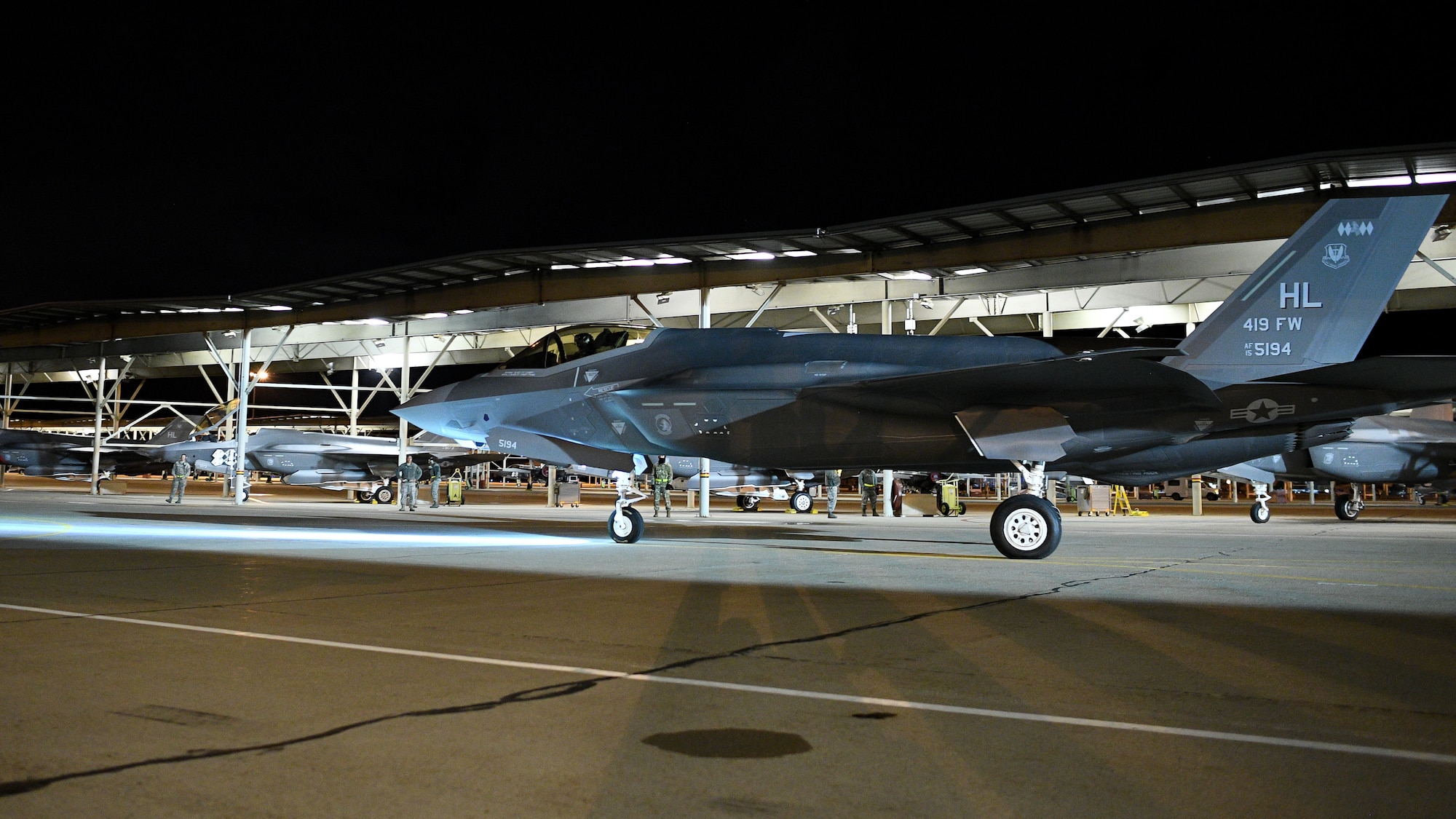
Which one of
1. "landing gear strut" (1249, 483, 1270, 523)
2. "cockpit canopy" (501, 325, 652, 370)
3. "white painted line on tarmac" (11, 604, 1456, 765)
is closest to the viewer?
"white painted line on tarmac" (11, 604, 1456, 765)

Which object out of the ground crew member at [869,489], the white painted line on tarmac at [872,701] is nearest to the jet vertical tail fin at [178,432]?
the ground crew member at [869,489]

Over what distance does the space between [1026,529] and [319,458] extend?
3180 centimetres

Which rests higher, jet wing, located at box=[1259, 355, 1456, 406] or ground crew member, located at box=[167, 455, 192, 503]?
jet wing, located at box=[1259, 355, 1456, 406]

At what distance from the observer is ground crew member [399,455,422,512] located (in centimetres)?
2827

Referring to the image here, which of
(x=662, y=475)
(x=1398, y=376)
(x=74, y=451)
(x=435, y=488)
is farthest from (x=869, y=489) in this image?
(x=74, y=451)

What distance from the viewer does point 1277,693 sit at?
13.7ft

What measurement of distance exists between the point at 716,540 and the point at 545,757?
37.6ft

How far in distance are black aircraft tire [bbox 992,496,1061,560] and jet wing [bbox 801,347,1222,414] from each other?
1272 mm

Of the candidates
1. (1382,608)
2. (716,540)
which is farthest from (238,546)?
(1382,608)

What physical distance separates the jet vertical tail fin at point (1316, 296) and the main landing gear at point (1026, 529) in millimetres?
3091

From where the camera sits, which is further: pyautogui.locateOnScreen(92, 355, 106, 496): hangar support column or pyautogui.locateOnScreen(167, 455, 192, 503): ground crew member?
pyautogui.locateOnScreen(92, 355, 106, 496): hangar support column

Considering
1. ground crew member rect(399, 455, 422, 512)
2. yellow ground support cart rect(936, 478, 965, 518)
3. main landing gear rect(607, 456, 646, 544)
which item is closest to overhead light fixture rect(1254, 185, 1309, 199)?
yellow ground support cart rect(936, 478, 965, 518)

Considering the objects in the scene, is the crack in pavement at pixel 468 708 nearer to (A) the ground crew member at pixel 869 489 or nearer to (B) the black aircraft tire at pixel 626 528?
(B) the black aircraft tire at pixel 626 528

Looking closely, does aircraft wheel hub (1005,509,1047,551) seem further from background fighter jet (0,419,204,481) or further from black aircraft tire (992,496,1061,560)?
background fighter jet (0,419,204,481)
